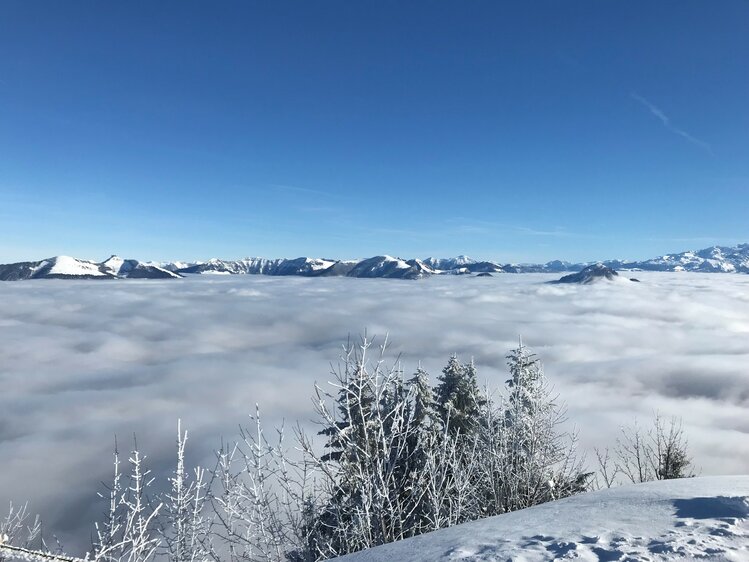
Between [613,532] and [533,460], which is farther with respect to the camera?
[533,460]

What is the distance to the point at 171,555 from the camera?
10938mm

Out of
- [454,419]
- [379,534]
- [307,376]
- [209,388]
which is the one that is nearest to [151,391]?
[209,388]

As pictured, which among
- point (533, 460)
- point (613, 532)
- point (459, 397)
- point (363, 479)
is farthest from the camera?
point (459, 397)

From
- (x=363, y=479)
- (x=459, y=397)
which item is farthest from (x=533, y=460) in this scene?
(x=363, y=479)

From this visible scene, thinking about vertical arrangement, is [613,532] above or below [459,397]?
above

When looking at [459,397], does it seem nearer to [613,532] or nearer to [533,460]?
[533,460]

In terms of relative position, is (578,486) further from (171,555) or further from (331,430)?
(171,555)

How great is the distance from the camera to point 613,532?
567 centimetres

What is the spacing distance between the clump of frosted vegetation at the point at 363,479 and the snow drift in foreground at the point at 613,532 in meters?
3.76

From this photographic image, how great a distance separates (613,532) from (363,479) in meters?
5.83

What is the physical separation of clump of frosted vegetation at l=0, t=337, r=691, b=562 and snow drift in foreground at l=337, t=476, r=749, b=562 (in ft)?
12.3

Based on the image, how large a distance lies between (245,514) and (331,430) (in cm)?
521

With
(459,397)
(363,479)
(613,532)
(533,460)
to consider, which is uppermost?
(613,532)

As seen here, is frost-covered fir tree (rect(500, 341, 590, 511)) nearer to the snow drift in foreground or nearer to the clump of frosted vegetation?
the clump of frosted vegetation
